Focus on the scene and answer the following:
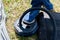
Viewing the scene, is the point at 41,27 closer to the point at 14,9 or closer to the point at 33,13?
the point at 33,13

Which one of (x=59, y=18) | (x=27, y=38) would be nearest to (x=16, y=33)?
(x=27, y=38)

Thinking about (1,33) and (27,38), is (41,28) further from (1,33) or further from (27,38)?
(1,33)

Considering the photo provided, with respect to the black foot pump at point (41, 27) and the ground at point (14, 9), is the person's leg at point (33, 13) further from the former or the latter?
the ground at point (14, 9)

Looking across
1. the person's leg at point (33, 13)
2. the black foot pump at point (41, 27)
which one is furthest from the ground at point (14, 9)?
the person's leg at point (33, 13)

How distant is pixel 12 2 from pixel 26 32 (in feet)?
2.26

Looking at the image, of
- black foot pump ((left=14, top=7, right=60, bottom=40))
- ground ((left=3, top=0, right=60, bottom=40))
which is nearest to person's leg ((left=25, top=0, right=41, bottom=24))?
black foot pump ((left=14, top=7, right=60, bottom=40))

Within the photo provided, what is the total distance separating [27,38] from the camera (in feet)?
8.26

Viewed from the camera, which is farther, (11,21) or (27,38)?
(11,21)

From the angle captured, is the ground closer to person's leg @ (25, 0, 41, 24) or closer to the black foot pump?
the black foot pump

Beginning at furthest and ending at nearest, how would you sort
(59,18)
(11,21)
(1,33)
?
1. (11,21)
2. (59,18)
3. (1,33)

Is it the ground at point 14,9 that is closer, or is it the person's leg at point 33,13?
the person's leg at point 33,13

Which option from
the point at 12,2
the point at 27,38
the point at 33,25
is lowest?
the point at 27,38

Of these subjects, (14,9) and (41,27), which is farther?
(14,9)

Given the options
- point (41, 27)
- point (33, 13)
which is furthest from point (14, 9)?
point (41, 27)
